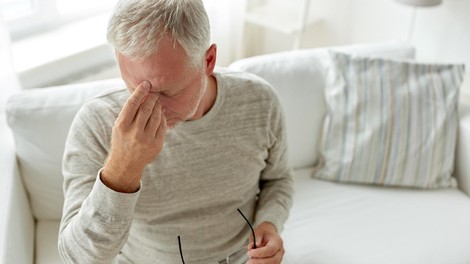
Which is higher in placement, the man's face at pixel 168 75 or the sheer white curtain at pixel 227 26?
the man's face at pixel 168 75

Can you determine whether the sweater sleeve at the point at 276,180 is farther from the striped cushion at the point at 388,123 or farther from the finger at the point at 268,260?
the striped cushion at the point at 388,123

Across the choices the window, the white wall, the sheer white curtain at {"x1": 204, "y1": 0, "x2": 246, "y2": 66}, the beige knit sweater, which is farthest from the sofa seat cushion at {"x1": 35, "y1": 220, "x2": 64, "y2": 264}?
the white wall

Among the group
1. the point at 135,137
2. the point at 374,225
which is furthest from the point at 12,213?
the point at 374,225

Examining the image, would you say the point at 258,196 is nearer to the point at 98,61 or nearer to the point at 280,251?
the point at 280,251

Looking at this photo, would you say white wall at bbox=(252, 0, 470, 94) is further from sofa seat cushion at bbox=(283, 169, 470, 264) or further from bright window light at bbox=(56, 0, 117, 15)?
bright window light at bbox=(56, 0, 117, 15)

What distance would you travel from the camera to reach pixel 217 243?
122 cm

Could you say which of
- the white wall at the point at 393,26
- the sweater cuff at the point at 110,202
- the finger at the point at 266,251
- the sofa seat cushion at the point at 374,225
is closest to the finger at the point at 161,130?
the sweater cuff at the point at 110,202

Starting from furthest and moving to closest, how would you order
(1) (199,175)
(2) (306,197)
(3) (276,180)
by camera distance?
(2) (306,197) < (3) (276,180) < (1) (199,175)

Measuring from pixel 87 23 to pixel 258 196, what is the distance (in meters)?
1.19

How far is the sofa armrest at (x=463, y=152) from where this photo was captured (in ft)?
5.52

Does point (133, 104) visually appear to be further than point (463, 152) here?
No

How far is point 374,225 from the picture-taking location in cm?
153

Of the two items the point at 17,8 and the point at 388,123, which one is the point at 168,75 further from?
the point at 17,8

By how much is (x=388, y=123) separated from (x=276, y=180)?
1.78 feet
